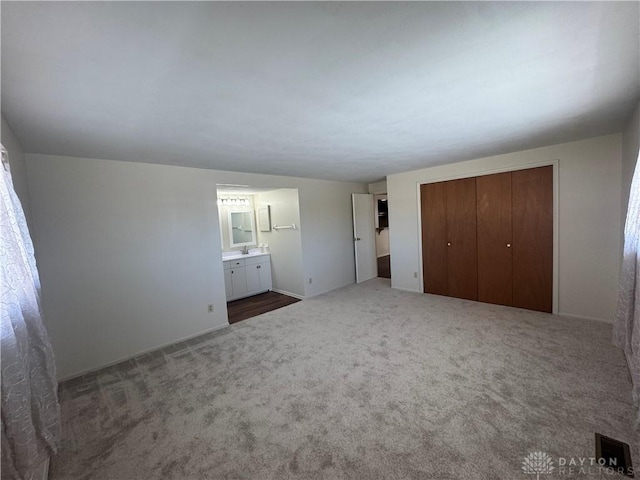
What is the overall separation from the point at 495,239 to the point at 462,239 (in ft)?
1.47

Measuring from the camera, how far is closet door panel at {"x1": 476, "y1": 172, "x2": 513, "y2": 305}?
3.80 meters

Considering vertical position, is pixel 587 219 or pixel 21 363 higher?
pixel 587 219

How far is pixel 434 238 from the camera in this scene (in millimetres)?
4559

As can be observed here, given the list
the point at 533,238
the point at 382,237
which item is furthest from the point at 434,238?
the point at 382,237

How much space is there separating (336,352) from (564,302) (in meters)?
3.07

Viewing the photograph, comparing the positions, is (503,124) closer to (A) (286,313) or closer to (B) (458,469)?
(B) (458,469)

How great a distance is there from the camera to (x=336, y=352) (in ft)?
9.28

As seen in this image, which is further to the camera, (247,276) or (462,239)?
(247,276)

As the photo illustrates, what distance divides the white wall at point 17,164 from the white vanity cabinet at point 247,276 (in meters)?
2.76

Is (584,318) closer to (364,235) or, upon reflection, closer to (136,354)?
(364,235)

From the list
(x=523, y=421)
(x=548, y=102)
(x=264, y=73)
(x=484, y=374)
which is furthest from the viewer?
(x=484, y=374)

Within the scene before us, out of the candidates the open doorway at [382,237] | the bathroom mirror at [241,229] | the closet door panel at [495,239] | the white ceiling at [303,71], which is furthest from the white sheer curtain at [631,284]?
the bathroom mirror at [241,229]

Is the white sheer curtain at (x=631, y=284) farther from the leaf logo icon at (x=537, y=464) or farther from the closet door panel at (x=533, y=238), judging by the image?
the closet door panel at (x=533, y=238)

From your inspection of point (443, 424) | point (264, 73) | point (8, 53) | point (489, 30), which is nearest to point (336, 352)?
point (443, 424)
